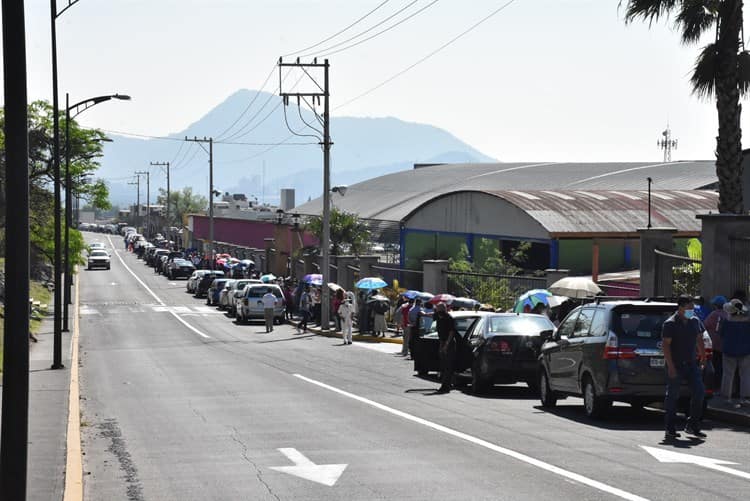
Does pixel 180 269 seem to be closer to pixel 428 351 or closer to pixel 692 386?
pixel 428 351

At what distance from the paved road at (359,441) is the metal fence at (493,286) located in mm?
9822

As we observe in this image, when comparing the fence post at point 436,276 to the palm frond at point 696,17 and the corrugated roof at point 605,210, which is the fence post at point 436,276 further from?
the palm frond at point 696,17

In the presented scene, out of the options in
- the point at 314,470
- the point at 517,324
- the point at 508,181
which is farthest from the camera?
the point at 508,181

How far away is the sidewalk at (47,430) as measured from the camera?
12.3 metres

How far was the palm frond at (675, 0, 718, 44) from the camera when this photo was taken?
88.1 ft

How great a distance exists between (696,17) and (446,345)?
9485 millimetres

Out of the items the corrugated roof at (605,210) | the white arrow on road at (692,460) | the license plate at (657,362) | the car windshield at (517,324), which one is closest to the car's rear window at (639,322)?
the license plate at (657,362)

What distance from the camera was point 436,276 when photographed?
43000 mm

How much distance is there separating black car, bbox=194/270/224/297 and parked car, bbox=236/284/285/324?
22.9 metres

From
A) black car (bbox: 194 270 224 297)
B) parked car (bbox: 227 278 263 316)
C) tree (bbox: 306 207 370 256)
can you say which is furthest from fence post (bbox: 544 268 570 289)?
black car (bbox: 194 270 224 297)

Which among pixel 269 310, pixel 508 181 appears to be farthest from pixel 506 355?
pixel 508 181

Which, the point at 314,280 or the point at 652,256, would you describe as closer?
the point at 652,256

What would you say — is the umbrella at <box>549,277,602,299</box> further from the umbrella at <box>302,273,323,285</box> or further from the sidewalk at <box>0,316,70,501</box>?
the umbrella at <box>302,273,323,285</box>

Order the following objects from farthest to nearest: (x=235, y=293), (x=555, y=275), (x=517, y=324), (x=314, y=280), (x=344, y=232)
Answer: (x=344, y=232)
(x=235, y=293)
(x=314, y=280)
(x=555, y=275)
(x=517, y=324)
